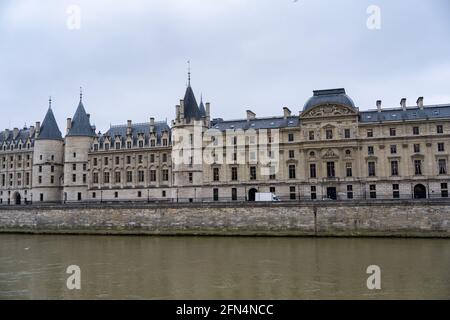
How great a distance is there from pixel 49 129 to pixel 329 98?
1647 inches

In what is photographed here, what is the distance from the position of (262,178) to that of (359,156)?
37.3 ft

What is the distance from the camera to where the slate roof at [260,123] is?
171 feet

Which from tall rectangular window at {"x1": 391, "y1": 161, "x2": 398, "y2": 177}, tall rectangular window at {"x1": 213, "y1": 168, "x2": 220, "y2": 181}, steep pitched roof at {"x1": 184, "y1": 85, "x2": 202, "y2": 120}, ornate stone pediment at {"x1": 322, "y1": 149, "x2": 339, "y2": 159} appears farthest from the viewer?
steep pitched roof at {"x1": 184, "y1": 85, "x2": 202, "y2": 120}

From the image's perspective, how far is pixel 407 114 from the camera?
156 feet

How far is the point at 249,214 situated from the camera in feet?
128

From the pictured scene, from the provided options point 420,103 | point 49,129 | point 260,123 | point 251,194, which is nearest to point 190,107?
point 260,123

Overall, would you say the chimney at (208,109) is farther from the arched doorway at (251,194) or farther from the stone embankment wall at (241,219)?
the stone embankment wall at (241,219)

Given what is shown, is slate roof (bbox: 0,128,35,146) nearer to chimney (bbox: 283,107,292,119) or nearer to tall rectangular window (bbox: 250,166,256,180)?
tall rectangular window (bbox: 250,166,256,180)

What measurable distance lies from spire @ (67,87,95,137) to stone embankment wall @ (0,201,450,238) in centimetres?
1786

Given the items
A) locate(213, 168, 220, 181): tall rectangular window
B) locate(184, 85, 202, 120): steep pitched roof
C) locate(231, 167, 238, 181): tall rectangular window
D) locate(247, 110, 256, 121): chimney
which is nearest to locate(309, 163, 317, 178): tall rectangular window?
locate(231, 167, 238, 181): tall rectangular window

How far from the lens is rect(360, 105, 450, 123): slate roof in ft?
151

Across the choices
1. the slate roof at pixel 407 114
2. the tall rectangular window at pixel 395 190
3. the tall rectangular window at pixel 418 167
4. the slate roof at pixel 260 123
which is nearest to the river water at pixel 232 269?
the tall rectangular window at pixel 395 190

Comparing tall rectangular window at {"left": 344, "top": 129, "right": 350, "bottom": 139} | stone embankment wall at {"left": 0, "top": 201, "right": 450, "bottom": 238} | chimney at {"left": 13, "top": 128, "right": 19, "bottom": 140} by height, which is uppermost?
chimney at {"left": 13, "top": 128, "right": 19, "bottom": 140}
